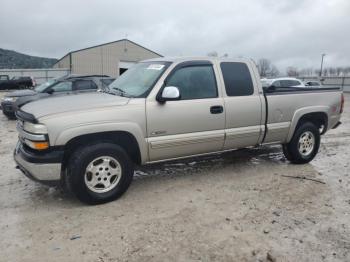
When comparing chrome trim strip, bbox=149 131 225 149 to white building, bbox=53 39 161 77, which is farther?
white building, bbox=53 39 161 77

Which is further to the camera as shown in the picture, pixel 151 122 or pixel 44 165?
pixel 151 122

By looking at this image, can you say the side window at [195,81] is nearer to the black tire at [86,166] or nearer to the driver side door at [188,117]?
the driver side door at [188,117]

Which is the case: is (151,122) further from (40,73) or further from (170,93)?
(40,73)

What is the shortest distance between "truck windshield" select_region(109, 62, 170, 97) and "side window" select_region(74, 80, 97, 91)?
581 centimetres

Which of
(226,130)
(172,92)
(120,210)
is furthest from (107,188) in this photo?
(226,130)

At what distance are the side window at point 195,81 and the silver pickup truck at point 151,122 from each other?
0.02m

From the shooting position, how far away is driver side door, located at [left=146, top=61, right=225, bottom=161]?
4328 millimetres

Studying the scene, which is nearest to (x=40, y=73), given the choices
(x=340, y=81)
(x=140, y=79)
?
(x=140, y=79)

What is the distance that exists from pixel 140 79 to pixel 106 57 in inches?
1436

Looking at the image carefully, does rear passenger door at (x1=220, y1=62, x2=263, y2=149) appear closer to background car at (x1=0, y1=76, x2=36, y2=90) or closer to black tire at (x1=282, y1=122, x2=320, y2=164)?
black tire at (x1=282, y1=122, x2=320, y2=164)

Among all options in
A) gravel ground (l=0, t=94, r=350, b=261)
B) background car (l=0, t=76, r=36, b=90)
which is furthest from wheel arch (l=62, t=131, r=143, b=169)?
background car (l=0, t=76, r=36, b=90)

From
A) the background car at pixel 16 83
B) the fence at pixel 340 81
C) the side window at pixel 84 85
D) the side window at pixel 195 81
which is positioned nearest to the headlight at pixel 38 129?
the side window at pixel 195 81

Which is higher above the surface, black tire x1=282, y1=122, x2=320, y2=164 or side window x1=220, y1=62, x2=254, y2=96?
side window x1=220, y1=62, x2=254, y2=96

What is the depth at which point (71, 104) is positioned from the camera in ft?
13.2
